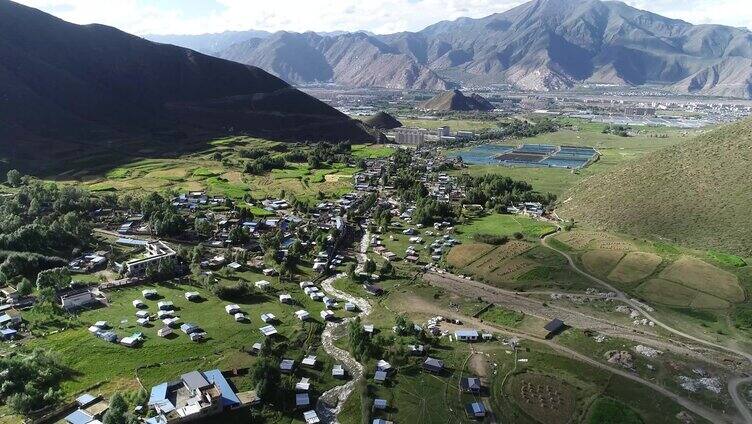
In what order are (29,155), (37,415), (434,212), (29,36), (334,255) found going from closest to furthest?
1. (37,415)
2. (334,255)
3. (434,212)
4. (29,155)
5. (29,36)

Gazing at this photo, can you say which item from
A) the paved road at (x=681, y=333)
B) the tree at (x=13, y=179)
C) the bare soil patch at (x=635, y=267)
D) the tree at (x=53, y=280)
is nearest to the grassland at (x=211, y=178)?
the tree at (x=13, y=179)

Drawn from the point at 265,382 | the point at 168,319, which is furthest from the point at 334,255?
the point at 265,382

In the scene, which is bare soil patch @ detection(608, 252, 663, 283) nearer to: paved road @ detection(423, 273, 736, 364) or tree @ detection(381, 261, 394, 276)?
paved road @ detection(423, 273, 736, 364)

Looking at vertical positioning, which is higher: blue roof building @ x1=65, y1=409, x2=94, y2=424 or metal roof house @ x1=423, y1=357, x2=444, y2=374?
blue roof building @ x1=65, y1=409, x2=94, y2=424

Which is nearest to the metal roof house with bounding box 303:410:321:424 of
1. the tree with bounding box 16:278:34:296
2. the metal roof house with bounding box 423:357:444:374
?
the metal roof house with bounding box 423:357:444:374

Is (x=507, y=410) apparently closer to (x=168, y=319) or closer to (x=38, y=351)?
(x=168, y=319)

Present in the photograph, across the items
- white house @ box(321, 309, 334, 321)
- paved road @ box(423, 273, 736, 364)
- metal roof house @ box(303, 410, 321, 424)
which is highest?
white house @ box(321, 309, 334, 321)
